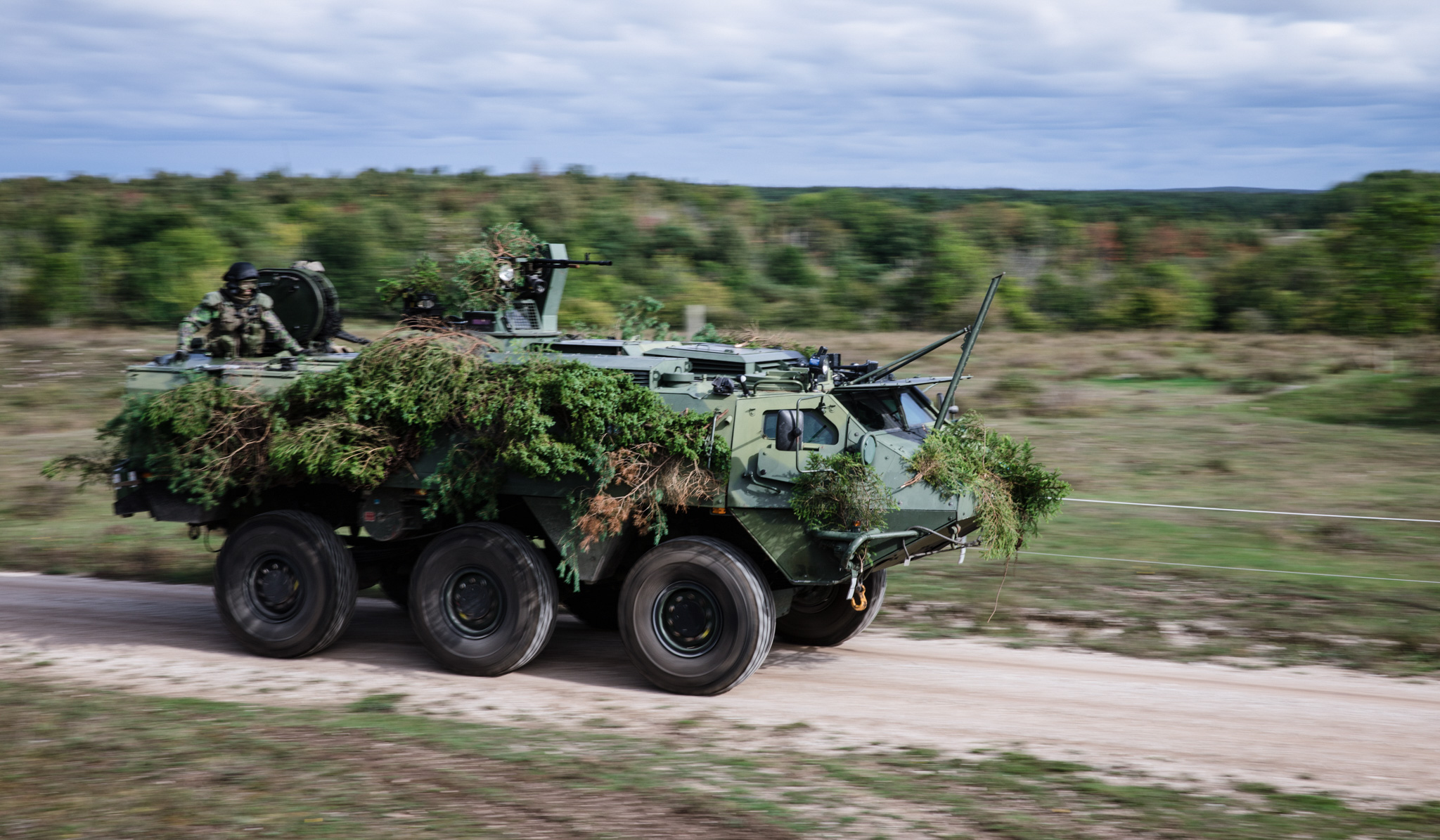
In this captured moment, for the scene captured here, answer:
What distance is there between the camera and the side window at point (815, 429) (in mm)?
9406

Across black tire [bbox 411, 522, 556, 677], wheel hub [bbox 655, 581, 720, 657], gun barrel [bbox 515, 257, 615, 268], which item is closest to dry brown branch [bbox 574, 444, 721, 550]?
wheel hub [bbox 655, 581, 720, 657]

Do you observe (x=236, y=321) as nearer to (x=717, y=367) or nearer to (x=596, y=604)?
(x=596, y=604)

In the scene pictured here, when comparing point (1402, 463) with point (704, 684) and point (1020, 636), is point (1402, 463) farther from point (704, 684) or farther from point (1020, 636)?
point (704, 684)

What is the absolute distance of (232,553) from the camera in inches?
413

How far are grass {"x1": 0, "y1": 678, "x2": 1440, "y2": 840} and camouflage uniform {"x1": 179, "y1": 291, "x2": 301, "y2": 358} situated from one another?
3.92m

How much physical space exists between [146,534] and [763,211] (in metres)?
46.5

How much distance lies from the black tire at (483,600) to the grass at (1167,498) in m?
3.71

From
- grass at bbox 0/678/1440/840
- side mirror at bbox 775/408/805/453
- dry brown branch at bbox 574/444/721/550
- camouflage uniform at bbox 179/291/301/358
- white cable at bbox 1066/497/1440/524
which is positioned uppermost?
camouflage uniform at bbox 179/291/301/358

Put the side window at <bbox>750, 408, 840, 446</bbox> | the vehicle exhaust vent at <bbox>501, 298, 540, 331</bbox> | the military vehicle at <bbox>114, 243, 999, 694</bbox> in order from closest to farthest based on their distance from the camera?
the military vehicle at <bbox>114, 243, 999, 694</bbox>, the side window at <bbox>750, 408, 840, 446</bbox>, the vehicle exhaust vent at <bbox>501, 298, 540, 331</bbox>

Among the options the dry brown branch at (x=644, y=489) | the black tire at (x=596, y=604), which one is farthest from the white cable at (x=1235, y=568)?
the dry brown branch at (x=644, y=489)

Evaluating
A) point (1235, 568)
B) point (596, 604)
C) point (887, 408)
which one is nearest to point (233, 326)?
point (596, 604)

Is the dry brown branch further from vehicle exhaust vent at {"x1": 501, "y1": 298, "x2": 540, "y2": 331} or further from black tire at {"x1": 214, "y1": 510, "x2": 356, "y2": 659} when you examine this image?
vehicle exhaust vent at {"x1": 501, "y1": 298, "x2": 540, "y2": 331}

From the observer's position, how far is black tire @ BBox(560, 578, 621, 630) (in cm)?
1148

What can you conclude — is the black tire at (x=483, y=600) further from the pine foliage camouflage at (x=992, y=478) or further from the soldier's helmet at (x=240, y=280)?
the soldier's helmet at (x=240, y=280)
